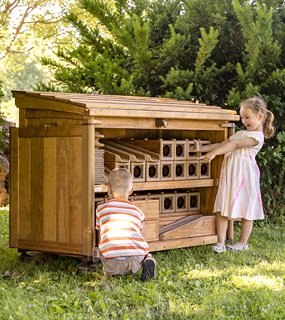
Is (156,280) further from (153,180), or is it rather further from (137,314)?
(153,180)

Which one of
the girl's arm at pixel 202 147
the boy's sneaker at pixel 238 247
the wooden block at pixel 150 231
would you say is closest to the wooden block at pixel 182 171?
the girl's arm at pixel 202 147

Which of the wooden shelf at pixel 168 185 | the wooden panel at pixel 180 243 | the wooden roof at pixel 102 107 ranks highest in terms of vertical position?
the wooden roof at pixel 102 107

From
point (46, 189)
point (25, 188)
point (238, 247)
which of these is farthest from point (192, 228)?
point (25, 188)

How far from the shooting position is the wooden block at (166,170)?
496 cm

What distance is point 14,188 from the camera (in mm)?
4652

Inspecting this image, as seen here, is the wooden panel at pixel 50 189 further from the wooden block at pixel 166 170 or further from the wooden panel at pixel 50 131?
the wooden block at pixel 166 170

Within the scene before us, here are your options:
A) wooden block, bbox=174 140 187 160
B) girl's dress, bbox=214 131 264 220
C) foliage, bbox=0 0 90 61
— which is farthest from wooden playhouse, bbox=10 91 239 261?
foliage, bbox=0 0 90 61

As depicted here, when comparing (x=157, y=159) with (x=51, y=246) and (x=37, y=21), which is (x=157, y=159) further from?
(x=37, y=21)

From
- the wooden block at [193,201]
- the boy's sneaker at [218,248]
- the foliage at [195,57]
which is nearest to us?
the boy's sneaker at [218,248]

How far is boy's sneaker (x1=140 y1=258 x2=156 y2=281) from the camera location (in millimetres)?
3854

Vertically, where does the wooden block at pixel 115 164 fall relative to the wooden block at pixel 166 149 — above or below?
below

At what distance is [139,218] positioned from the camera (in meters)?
4.10

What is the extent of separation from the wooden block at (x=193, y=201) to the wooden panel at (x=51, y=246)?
5.71ft

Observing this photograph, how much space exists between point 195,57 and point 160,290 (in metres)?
4.42
